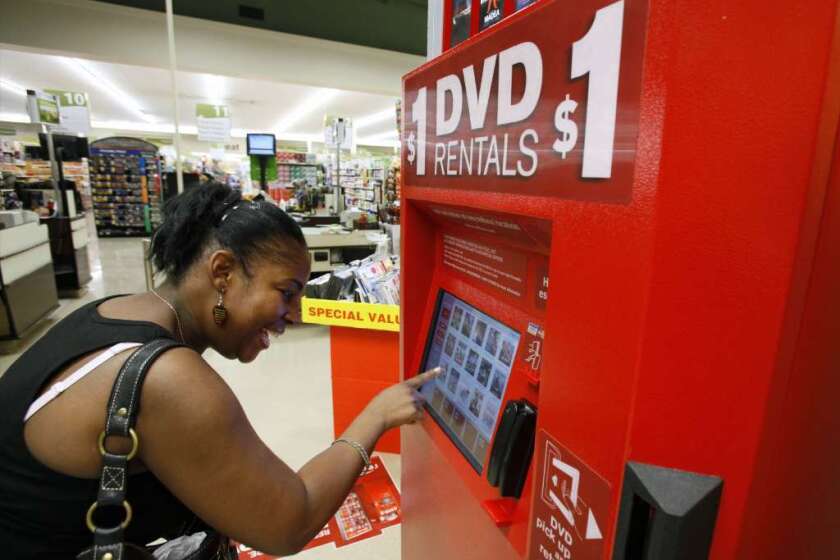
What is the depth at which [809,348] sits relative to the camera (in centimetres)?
50

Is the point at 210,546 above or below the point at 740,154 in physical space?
below

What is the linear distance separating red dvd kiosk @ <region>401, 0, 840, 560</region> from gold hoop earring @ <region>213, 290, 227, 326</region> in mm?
640

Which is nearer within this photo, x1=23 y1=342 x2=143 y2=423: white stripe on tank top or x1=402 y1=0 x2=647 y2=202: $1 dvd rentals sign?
x1=402 y1=0 x2=647 y2=202: $1 dvd rentals sign

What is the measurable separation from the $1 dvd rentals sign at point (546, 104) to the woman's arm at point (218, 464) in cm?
58

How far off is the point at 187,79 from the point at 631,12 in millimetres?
12031

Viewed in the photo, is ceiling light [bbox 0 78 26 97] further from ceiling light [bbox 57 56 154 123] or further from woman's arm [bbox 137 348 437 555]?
woman's arm [bbox 137 348 437 555]

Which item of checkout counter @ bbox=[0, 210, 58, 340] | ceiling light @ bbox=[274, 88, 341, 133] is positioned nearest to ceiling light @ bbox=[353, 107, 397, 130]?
ceiling light @ bbox=[274, 88, 341, 133]

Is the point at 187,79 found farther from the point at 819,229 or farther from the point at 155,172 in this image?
the point at 819,229

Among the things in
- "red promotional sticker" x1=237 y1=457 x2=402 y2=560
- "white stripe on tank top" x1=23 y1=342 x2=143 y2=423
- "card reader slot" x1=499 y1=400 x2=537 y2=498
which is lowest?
"red promotional sticker" x1=237 y1=457 x2=402 y2=560

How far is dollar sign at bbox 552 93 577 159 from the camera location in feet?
1.89

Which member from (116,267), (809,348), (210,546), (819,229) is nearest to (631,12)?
(819,229)

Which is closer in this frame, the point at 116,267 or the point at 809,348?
the point at 809,348

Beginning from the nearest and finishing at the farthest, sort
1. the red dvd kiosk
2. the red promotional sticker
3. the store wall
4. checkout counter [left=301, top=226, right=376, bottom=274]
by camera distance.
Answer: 1. the red dvd kiosk
2. the red promotional sticker
3. checkout counter [left=301, top=226, right=376, bottom=274]
4. the store wall

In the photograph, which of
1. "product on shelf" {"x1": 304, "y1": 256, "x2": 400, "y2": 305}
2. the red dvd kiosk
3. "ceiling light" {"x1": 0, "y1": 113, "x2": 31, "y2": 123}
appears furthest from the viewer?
"ceiling light" {"x1": 0, "y1": 113, "x2": 31, "y2": 123}
